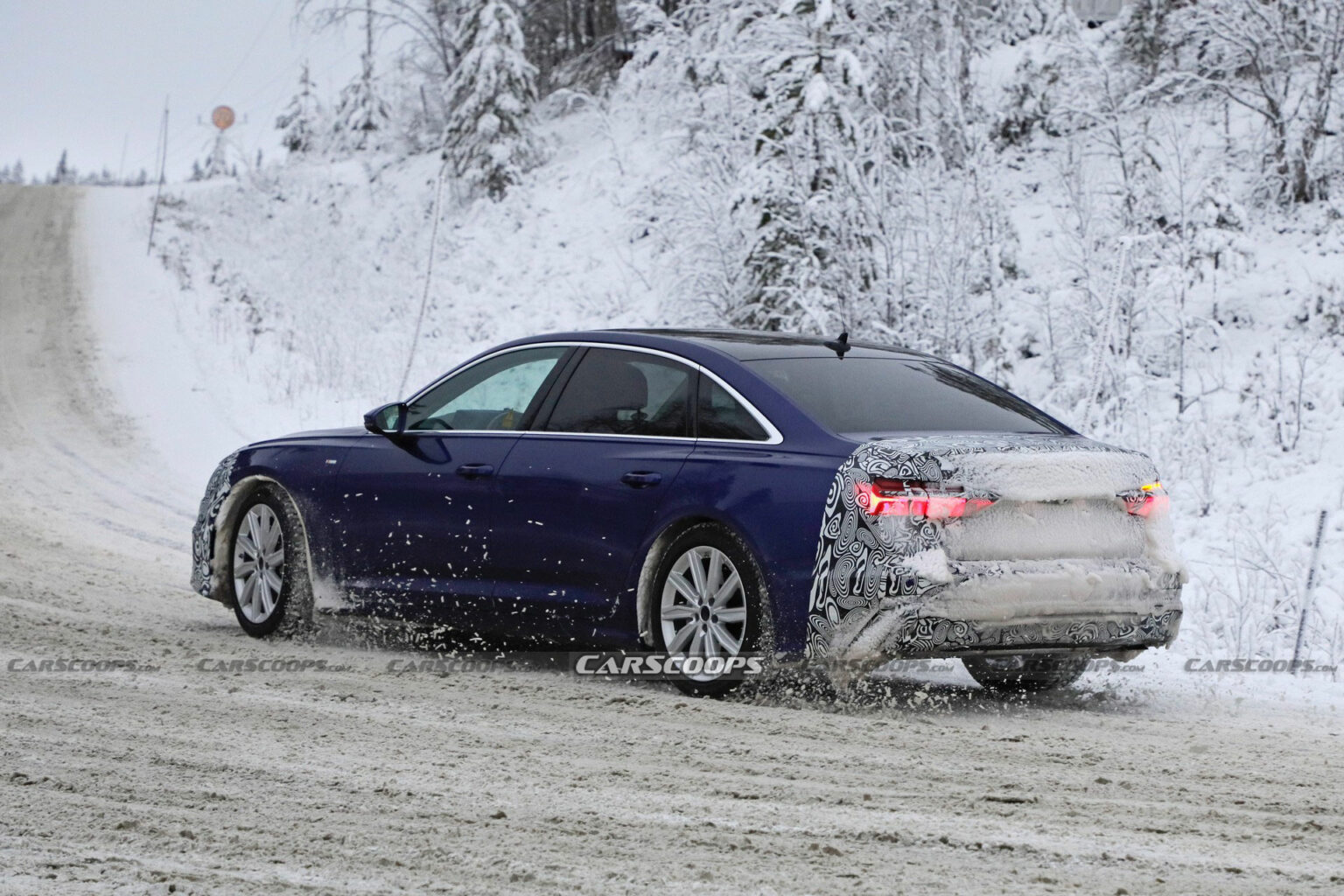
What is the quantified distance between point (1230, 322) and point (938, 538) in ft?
38.7

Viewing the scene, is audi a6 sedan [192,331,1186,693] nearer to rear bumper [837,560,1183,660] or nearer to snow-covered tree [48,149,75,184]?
rear bumper [837,560,1183,660]

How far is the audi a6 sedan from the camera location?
6.07m

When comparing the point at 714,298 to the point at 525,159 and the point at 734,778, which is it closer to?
the point at 734,778

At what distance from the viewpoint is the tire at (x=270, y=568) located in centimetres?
828

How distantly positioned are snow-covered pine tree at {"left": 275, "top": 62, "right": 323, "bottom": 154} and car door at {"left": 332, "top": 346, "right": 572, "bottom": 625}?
4274cm

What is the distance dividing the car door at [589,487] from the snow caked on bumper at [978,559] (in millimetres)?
978

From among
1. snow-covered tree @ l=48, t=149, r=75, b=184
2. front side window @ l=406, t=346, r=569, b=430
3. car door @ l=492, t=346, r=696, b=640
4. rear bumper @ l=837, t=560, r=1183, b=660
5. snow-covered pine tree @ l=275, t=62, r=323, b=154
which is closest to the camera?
rear bumper @ l=837, t=560, r=1183, b=660

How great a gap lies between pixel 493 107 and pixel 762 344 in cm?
2886

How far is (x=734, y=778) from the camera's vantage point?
518cm

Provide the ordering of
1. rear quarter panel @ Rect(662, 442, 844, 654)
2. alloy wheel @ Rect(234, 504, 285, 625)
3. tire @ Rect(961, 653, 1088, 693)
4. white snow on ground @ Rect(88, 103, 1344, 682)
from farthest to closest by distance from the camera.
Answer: white snow on ground @ Rect(88, 103, 1344, 682), alloy wheel @ Rect(234, 504, 285, 625), tire @ Rect(961, 653, 1088, 693), rear quarter panel @ Rect(662, 442, 844, 654)

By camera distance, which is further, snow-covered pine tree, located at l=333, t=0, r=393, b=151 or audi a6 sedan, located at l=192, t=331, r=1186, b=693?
snow-covered pine tree, located at l=333, t=0, r=393, b=151

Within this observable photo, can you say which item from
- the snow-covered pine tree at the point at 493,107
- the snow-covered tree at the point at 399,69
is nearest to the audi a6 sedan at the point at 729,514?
the snow-covered pine tree at the point at 493,107

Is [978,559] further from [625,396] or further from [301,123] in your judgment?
[301,123]

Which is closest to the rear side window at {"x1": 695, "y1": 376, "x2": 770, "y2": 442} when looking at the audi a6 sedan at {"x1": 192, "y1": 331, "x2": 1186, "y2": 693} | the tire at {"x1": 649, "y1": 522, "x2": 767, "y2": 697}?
the audi a6 sedan at {"x1": 192, "y1": 331, "x2": 1186, "y2": 693}
